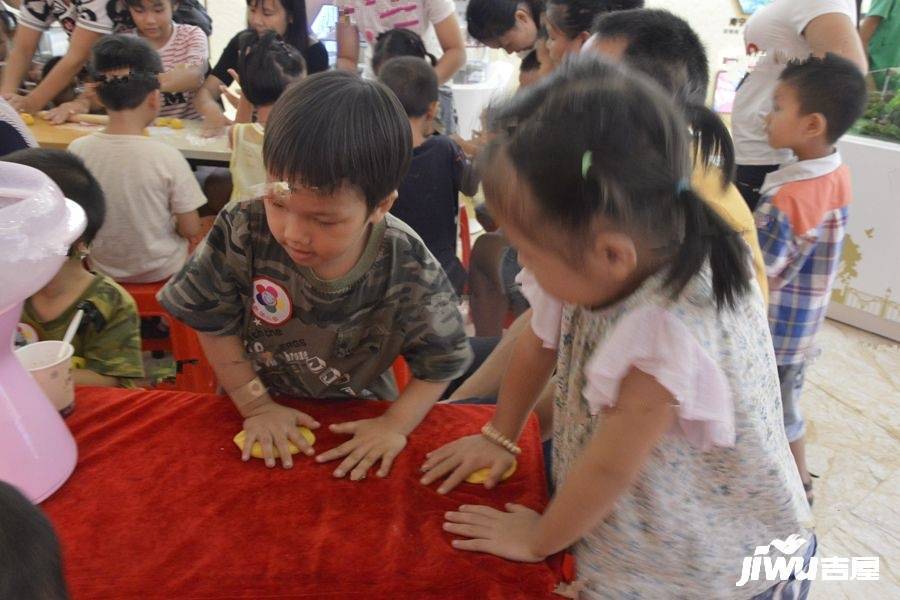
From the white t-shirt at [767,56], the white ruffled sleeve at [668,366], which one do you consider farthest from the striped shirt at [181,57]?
the white ruffled sleeve at [668,366]

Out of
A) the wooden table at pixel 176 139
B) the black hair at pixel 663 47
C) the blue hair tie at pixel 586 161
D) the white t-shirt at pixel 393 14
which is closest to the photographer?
the blue hair tie at pixel 586 161

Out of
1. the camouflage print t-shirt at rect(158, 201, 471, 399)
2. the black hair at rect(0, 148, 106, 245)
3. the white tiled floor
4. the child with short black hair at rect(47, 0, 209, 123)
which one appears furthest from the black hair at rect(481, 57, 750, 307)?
the child with short black hair at rect(47, 0, 209, 123)

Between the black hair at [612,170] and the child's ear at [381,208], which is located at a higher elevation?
the black hair at [612,170]

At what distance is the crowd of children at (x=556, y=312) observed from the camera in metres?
0.65

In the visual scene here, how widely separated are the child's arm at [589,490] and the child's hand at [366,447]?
0.44 feet

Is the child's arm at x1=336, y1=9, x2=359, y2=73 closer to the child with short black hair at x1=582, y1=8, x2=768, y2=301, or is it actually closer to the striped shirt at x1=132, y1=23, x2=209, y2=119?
the striped shirt at x1=132, y1=23, x2=209, y2=119

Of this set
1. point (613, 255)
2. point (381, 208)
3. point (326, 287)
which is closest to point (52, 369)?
point (326, 287)

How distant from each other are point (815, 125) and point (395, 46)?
146cm

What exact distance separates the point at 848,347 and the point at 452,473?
2.44 metres

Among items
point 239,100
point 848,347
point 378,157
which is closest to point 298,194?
point 378,157

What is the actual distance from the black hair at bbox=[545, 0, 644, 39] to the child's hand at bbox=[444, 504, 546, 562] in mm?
1405

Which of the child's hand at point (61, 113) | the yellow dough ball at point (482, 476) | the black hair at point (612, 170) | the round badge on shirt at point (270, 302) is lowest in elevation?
the child's hand at point (61, 113)

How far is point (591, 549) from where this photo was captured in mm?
806

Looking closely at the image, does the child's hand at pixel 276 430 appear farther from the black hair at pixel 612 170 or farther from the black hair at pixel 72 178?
the black hair at pixel 72 178
